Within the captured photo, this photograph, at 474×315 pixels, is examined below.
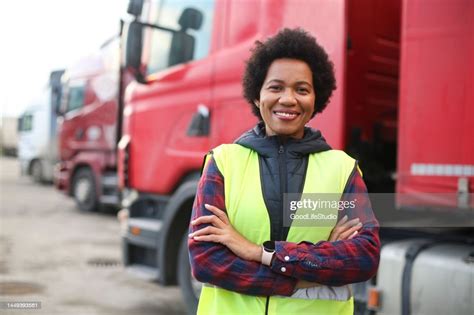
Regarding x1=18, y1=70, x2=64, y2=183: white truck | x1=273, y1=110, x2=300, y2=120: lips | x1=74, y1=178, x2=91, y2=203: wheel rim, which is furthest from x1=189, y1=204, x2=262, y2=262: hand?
x1=18, y1=70, x2=64, y2=183: white truck

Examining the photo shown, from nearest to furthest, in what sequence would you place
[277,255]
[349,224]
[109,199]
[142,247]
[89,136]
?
[277,255] → [349,224] → [142,247] → [109,199] → [89,136]

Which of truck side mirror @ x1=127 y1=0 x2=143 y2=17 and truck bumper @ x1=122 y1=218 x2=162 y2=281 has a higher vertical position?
truck side mirror @ x1=127 y1=0 x2=143 y2=17

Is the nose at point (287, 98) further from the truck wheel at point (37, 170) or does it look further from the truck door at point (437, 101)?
the truck wheel at point (37, 170)

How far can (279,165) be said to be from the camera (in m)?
1.53

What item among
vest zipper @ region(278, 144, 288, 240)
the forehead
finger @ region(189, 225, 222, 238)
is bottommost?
finger @ region(189, 225, 222, 238)

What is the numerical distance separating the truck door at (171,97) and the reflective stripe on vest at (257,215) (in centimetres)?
218

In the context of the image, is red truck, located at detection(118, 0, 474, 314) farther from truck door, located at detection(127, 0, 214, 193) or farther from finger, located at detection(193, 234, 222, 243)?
finger, located at detection(193, 234, 222, 243)

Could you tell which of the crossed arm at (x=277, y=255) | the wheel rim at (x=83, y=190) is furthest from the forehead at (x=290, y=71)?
the wheel rim at (x=83, y=190)

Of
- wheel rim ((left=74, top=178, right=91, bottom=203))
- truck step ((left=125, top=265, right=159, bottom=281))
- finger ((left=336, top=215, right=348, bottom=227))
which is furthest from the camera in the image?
wheel rim ((left=74, top=178, right=91, bottom=203))

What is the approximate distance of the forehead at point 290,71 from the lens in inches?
62.1

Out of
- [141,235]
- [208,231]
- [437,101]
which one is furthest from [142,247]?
[208,231]

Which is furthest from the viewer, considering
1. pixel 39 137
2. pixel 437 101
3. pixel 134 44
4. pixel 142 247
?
pixel 39 137

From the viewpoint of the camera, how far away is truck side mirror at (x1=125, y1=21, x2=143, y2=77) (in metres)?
3.92

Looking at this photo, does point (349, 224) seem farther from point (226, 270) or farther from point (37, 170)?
point (37, 170)
